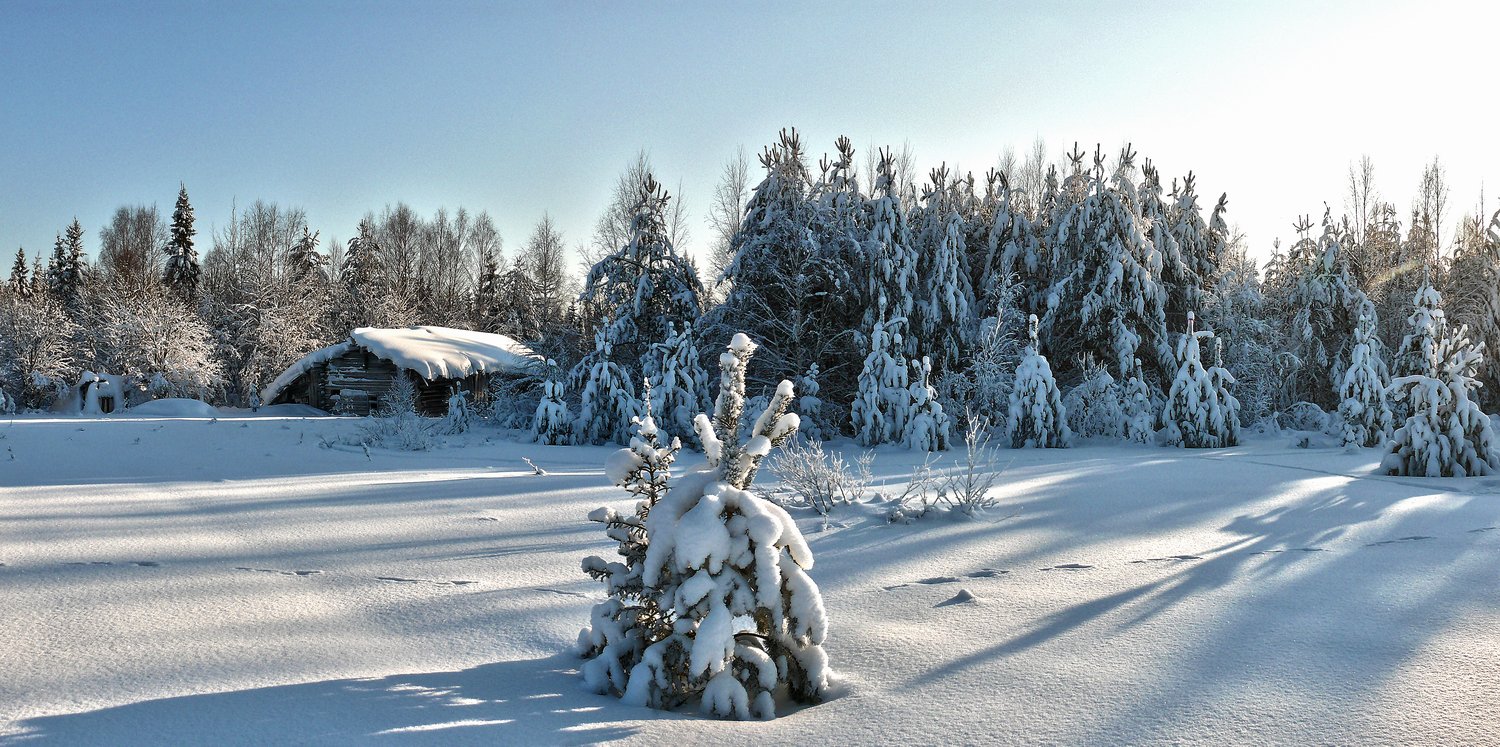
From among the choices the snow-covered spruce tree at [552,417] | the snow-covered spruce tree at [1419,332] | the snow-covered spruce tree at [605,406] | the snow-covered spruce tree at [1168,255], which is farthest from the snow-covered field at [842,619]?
the snow-covered spruce tree at [1168,255]

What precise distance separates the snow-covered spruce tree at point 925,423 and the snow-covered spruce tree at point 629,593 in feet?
36.6

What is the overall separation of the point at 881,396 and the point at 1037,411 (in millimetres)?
2562

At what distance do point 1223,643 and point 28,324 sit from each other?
3779cm

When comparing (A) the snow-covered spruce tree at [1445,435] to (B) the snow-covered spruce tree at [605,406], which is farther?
(B) the snow-covered spruce tree at [605,406]

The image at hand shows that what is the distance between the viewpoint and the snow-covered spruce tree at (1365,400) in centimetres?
1512

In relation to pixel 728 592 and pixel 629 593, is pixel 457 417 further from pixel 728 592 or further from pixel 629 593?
pixel 728 592

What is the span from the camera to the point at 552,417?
1603 cm

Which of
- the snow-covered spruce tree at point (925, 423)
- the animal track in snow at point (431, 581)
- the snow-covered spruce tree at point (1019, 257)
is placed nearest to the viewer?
the animal track in snow at point (431, 581)

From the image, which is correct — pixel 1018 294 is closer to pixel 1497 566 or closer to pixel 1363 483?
pixel 1363 483

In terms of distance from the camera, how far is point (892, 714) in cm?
323

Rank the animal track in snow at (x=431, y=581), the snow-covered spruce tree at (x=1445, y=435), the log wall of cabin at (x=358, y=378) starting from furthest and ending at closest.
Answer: the log wall of cabin at (x=358, y=378), the snow-covered spruce tree at (x=1445, y=435), the animal track in snow at (x=431, y=581)

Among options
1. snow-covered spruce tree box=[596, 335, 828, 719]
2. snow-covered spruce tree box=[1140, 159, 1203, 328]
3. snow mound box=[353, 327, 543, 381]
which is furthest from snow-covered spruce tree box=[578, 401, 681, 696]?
snow mound box=[353, 327, 543, 381]

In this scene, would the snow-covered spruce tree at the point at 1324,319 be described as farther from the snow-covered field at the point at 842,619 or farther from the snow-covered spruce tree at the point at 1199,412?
the snow-covered field at the point at 842,619

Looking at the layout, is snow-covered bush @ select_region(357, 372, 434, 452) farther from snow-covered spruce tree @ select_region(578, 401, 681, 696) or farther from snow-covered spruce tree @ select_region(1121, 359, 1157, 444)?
snow-covered spruce tree @ select_region(1121, 359, 1157, 444)
